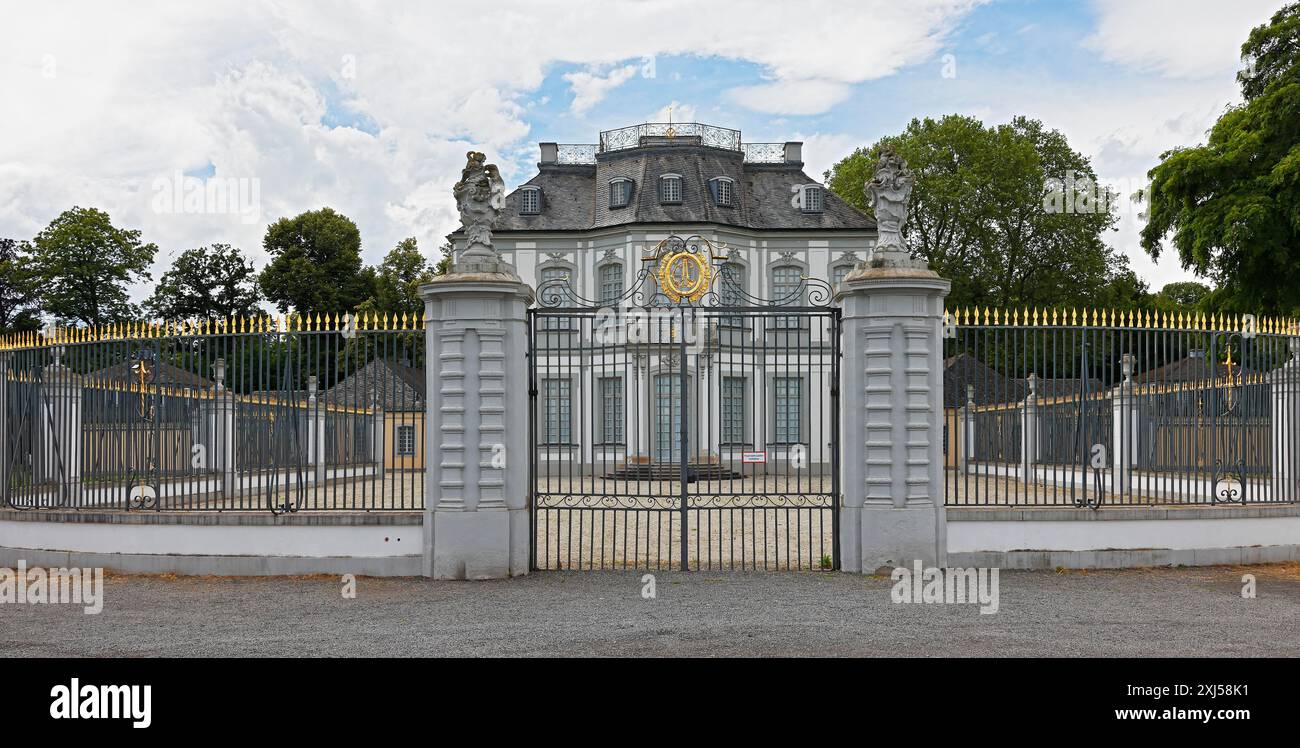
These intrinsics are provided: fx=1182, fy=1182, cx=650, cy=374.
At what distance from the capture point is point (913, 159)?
159 feet

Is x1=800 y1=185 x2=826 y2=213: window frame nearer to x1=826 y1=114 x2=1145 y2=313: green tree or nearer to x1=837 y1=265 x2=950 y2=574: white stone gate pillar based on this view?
x1=826 y1=114 x2=1145 y2=313: green tree

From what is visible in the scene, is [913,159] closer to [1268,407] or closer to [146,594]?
[1268,407]

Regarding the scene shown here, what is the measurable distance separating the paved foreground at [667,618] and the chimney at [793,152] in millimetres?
29229

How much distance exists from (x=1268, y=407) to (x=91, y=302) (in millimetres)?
46496

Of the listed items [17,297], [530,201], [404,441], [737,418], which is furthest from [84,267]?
[404,441]

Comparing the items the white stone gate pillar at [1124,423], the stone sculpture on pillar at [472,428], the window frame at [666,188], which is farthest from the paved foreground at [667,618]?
the window frame at [666,188]

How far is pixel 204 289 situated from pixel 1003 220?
33263mm

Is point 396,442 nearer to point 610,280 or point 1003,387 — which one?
point 1003,387

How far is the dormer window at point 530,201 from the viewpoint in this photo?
37938mm

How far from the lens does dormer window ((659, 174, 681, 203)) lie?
120ft

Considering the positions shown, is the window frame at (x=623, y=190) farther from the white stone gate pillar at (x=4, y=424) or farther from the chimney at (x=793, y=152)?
the white stone gate pillar at (x=4, y=424)

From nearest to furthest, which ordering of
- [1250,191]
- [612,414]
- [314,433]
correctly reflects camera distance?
[314,433], [612,414], [1250,191]

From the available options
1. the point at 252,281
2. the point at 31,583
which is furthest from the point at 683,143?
the point at 31,583

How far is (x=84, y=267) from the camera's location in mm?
48438
